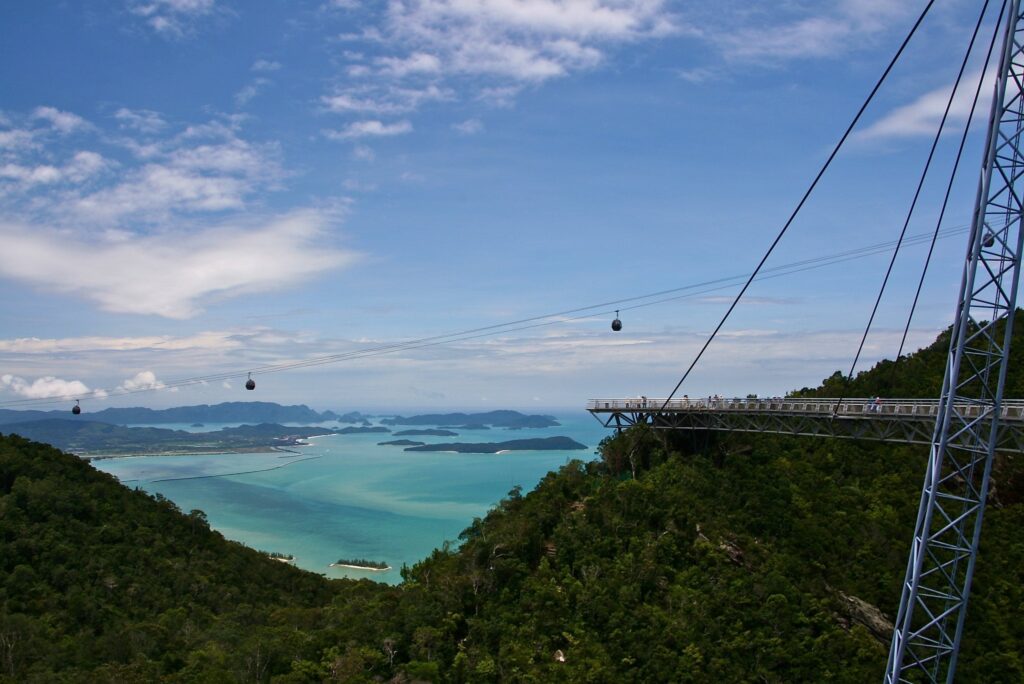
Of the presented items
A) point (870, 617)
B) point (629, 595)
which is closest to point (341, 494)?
point (629, 595)

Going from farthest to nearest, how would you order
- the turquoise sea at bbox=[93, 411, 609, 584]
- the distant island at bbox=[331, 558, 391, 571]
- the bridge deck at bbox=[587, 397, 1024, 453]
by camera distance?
the turquoise sea at bbox=[93, 411, 609, 584] < the distant island at bbox=[331, 558, 391, 571] < the bridge deck at bbox=[587, 397, 1024, 453]

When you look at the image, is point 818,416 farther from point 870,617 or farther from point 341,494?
point 341,494

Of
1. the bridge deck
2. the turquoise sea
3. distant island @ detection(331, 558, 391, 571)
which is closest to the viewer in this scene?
the bridge deck

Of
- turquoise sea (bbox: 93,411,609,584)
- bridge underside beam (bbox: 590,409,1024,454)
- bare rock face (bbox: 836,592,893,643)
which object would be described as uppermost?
bridge underside beam (bbox: 590,409,1024,454)

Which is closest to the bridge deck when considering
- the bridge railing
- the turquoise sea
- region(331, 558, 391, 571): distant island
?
the bridge railing

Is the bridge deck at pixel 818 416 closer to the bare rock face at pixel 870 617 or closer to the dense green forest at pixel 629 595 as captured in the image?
the dense green forest at pixel 629 595

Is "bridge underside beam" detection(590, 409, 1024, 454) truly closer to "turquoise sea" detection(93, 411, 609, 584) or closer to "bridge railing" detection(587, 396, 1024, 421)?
"bridge railing" detection(587, 396, 1024, 421)

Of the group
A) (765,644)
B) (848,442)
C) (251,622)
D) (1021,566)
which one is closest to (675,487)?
(765,644)

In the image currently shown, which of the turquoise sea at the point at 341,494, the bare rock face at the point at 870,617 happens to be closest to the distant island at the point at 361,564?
the turquoise sea at the point at 341,494
